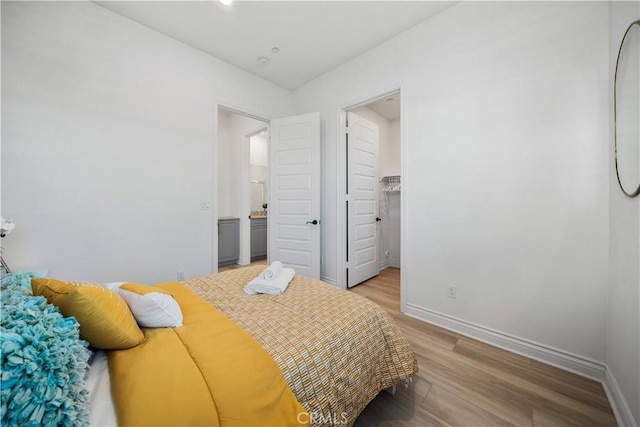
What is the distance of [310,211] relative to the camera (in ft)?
10.4

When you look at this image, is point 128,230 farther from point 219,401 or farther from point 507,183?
point 507,183

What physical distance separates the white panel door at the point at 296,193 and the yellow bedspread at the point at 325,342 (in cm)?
156

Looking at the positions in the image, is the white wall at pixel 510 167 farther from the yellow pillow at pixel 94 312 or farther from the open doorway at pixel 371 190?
the yellow pillow at pixel 94 312

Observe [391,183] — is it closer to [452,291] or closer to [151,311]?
[452,291]

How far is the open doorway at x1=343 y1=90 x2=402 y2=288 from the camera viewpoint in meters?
3.18

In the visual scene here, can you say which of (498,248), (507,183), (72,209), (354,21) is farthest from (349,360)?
(354,21)

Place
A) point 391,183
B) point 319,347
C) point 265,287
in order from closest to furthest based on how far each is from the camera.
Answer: point 319,347, point 265,287, point 391,183

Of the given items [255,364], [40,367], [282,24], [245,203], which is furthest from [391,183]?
[40,367]

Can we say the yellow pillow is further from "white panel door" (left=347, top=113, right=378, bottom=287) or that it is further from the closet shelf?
the closet shelf

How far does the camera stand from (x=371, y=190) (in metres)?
3.59

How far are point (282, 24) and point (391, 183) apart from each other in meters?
2.83

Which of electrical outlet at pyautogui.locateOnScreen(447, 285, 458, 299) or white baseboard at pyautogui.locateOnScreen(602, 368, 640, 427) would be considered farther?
electrical outlet at pyautogui.locateOnScreen(447, 285, 458, 299)

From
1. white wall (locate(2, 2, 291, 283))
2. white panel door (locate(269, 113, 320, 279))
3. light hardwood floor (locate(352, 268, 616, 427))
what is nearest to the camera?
light hardwood floor (locate(352, 268, 616, 427))

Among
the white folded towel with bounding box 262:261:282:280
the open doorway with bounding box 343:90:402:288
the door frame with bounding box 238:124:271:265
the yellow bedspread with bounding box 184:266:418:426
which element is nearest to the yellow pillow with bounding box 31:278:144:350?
the yellow bedspread with bounding box 184:266:418:426
